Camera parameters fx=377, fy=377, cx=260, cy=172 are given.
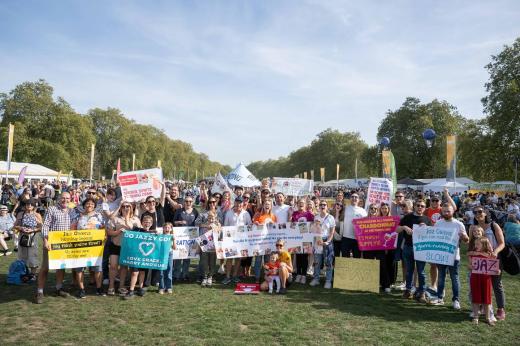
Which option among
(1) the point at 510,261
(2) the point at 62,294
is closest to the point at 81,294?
(2) the point at 62,294

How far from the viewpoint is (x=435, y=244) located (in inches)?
292

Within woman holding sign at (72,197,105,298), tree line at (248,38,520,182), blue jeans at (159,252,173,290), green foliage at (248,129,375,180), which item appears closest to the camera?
woman holding sign at (72,197,105,298)

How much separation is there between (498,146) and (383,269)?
33755 mm

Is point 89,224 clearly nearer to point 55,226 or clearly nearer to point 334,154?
point 55,226

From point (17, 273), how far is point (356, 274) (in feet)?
24.6

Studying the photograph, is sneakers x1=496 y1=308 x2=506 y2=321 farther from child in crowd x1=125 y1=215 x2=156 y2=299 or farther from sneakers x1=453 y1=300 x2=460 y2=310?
child in crowd x1=125 y1=215 x2=156 y2=299

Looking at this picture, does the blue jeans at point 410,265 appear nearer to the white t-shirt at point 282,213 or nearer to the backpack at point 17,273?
the white t-shirt at point 282,213

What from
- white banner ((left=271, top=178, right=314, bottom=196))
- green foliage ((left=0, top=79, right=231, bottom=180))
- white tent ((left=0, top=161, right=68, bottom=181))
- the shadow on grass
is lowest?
the shadow on grass

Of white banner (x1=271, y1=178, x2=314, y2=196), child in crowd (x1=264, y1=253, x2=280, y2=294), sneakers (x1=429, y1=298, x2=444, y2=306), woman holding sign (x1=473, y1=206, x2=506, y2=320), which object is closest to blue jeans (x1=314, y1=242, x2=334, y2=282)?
child in crowd (x1=264, y1=253, x2=280, y2=294)

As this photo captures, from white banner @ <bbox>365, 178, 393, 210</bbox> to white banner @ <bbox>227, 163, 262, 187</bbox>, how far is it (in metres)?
8.75

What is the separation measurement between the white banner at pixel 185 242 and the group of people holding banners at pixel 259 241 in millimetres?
23

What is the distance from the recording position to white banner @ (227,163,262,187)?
18.9 m

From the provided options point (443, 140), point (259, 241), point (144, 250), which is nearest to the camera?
point (144, 250)

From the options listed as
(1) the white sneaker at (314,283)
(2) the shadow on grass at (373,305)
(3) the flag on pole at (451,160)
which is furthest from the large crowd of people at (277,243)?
(3) the flag on pole at (451,160)
